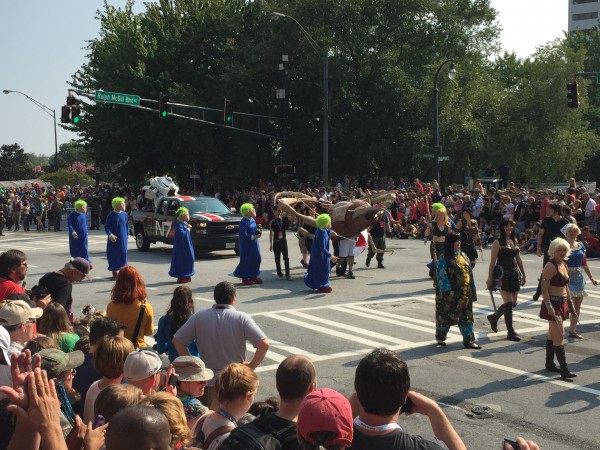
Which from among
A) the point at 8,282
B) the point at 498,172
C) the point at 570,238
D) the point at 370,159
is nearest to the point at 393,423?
the point at 8,282

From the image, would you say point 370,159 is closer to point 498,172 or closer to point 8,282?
point 498,172

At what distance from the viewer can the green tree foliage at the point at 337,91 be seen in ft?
134

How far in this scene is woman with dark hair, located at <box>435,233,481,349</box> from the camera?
10.9 meters

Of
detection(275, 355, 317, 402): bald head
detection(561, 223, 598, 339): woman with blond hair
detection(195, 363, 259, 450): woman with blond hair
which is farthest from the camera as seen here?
detection(561, 223, 598, 339): woman with blond hair

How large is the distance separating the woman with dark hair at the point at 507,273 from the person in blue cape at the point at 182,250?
24.4 feet

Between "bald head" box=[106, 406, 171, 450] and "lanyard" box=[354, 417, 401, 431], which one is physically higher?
"bald head" box=[106, 406, 171, 450]

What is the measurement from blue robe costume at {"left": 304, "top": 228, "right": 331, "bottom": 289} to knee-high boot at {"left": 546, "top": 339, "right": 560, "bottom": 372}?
6.81 m

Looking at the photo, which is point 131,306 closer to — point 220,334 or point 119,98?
point 220,334

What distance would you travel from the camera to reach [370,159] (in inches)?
1650

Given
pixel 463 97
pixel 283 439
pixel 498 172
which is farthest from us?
pixel 498 172

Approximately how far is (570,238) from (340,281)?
6.98 metres

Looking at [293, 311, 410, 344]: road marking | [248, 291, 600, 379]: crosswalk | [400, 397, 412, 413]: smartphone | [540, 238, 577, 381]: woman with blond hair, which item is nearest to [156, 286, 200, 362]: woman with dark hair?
[248, 291, 600, 379]: crosswalk

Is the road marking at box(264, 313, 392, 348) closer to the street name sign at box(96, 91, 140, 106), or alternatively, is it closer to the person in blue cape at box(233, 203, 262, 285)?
the person in blue cape at box(233, 203, 262, 285)

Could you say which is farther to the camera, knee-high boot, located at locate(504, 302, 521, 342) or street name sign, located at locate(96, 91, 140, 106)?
street name sign, located at locate(96, 91, 140, 106)
